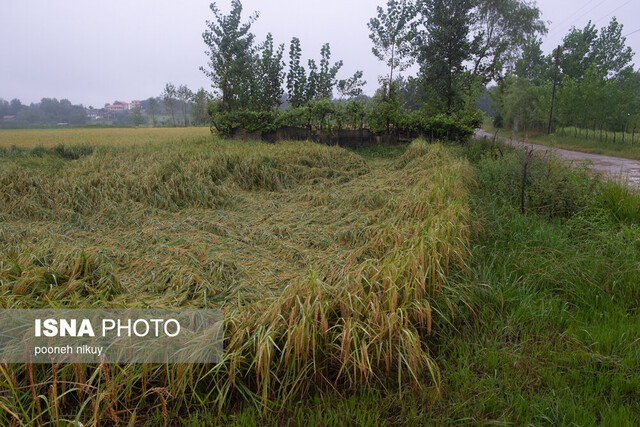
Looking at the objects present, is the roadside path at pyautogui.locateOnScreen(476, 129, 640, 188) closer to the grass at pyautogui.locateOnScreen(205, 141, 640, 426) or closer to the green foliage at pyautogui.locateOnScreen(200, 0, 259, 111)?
the grass at pyautogui.locateOnScreen(205, 141, 640, 426)

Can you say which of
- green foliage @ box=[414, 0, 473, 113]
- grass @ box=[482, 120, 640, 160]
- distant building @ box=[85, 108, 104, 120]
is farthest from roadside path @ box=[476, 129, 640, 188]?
distant building @ box=[85, 108, 104, 120]

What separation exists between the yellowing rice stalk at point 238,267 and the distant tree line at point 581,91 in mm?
15953

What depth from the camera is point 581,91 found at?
672 inches

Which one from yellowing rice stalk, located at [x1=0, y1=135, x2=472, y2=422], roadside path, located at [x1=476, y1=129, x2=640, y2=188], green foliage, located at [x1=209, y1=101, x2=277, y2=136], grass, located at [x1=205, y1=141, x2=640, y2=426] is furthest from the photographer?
green foliage, located at [x1=209, y1=101, x2=277, y2=136]

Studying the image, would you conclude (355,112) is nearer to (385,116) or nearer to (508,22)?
(385,116)

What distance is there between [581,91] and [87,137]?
20663 mm

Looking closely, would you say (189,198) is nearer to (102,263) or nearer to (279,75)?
(102,263)

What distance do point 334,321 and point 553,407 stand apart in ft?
3.65

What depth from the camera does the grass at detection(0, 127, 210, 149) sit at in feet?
24.5

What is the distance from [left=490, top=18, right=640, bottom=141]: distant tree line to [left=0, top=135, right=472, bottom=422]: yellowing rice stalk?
15953 mm

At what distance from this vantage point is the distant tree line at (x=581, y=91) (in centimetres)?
1650

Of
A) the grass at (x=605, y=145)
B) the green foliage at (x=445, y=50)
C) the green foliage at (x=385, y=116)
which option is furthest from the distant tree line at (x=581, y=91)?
the green foliage at (x=385, y=116)

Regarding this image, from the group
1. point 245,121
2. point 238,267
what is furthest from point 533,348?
point 245,121

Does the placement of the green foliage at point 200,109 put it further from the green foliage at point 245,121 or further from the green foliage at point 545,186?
the green foliage at point 545,186
